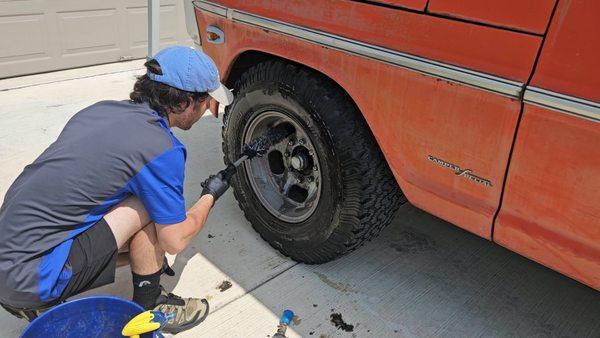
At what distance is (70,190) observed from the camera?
71.7 inches

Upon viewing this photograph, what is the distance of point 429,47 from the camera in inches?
70.4

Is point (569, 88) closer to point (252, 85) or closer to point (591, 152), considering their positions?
point (591, 152)

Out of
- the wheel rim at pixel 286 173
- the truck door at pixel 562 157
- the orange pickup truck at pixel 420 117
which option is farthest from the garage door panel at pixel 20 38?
the truck door at pixel 562 157

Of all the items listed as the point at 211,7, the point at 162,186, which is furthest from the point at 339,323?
the point at 211,7

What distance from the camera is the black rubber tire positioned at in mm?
2242

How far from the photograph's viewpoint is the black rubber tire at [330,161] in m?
2.24

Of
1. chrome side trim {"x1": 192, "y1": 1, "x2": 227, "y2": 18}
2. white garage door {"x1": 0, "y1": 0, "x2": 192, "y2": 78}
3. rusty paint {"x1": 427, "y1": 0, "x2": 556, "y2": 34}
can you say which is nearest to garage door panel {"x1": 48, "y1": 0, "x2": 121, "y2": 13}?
white garage door {"x1": 0, "y1": 0, "x2": 192, "y2": 78}

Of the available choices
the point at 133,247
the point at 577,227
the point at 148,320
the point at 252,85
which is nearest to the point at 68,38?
the point at 252,85

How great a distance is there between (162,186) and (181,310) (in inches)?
26.4

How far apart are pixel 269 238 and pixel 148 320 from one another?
109 cm

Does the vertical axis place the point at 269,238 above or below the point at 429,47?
below

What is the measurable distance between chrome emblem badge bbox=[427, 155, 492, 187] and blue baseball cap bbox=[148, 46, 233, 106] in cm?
92

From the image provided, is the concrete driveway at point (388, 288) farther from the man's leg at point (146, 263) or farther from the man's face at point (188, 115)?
the man's face at point (188, 115)

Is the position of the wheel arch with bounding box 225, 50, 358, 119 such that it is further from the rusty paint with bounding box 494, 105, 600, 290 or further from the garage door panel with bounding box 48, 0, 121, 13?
the garage door panel with bounding box 48, 0, 121, 13
